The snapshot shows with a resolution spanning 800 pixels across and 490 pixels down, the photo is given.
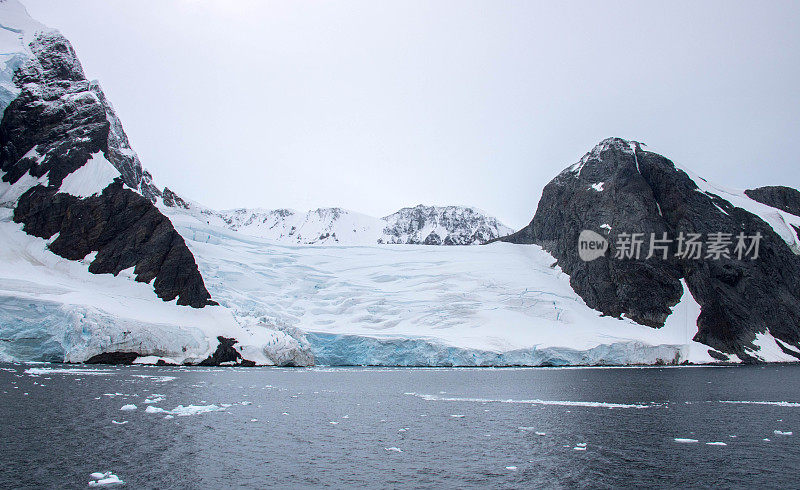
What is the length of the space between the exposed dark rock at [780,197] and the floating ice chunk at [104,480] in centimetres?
12102

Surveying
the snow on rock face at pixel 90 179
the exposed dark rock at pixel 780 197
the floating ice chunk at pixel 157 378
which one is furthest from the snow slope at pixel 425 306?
the exposed dark rock at pixel 780 197

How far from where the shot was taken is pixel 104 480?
11.4 m

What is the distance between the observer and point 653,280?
75938mm

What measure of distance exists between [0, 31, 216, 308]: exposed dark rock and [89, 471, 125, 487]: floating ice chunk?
150ft

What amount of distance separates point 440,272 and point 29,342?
54.6 meters

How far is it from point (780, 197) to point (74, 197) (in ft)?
403

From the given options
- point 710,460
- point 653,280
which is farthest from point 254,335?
point 653,280

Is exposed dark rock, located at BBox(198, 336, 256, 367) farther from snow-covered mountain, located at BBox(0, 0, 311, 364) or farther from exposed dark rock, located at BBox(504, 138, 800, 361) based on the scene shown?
exposed dark rock, located at BBox(504, 138, 800, 361)

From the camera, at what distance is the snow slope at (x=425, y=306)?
197ft

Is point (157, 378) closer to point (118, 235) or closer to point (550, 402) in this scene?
point (550, 402)

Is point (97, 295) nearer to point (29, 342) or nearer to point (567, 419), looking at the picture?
point (29, 342)

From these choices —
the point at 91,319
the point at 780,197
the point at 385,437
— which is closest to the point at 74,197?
the point at 91,319

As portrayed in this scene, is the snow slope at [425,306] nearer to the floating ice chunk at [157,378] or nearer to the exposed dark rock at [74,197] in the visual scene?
the exposed dark rock at [74,197]

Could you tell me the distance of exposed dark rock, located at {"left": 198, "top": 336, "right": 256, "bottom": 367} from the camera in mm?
49500
